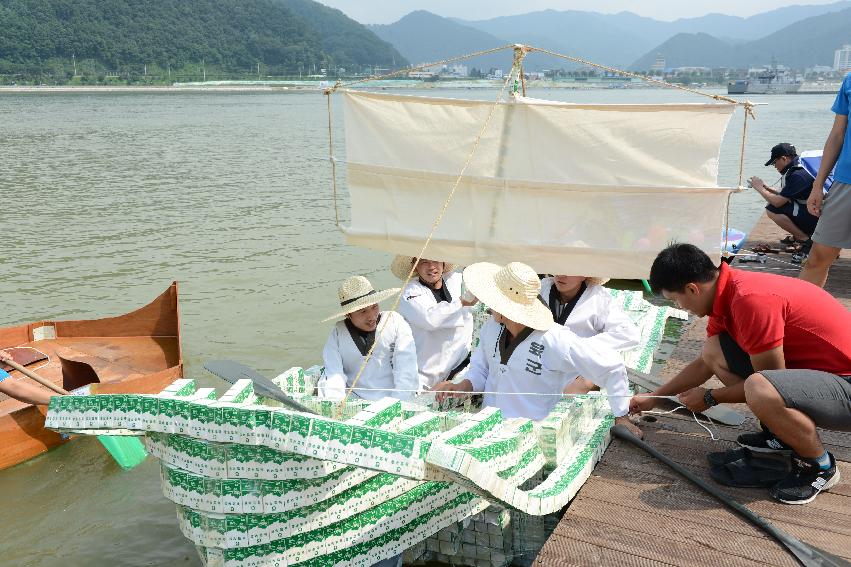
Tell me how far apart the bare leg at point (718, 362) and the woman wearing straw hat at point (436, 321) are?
7.02 feet

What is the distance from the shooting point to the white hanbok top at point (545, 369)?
15.4 feet

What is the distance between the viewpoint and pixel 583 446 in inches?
180

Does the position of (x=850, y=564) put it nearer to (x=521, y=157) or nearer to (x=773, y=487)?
(x=773, y=487)

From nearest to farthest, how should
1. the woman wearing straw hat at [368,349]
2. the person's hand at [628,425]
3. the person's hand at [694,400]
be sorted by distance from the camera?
1. the person's hand at [694,400]
2. the person's hand at [628,425]
3. the woman wearing straw hat at [368,349]

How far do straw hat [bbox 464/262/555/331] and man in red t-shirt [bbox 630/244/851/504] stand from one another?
0.78 m

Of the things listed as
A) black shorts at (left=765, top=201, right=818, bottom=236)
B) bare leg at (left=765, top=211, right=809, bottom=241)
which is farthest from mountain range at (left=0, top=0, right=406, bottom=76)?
black shorts at (left=765, top=201, right=818, bottom=236)

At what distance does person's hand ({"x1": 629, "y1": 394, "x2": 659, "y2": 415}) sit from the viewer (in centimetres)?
493

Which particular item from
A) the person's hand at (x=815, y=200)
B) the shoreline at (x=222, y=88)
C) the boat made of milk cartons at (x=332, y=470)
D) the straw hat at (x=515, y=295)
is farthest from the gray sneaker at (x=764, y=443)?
the shoreline at (x=222, y=88)

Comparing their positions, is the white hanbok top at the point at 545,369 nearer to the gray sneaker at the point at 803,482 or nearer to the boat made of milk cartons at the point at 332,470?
the boat made of milk cartons at the point at 332,470

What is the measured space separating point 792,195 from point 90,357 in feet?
29.9

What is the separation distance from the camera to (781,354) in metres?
4.05

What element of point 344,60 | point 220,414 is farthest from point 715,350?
point 344,60

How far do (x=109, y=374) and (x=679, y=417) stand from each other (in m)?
5.57

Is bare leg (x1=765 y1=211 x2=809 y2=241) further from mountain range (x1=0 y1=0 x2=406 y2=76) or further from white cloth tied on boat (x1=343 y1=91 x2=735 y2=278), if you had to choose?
mountain range (x1=0 y1=0 x2=406 y2=76)
